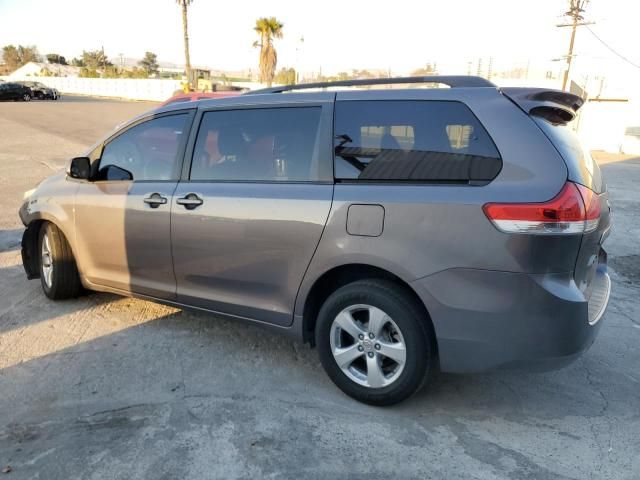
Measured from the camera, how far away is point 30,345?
12.6 ft

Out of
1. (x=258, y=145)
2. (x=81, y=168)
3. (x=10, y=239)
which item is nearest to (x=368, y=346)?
(x=258, y=145)

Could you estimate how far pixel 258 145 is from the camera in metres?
3.50

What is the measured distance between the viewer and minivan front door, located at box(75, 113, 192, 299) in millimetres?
3816

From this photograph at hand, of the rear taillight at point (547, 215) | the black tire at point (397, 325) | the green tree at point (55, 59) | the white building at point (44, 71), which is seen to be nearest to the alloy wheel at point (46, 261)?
the black tire at point (397, 325)

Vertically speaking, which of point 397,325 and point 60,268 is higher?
point 397,325

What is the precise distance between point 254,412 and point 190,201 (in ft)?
4.79

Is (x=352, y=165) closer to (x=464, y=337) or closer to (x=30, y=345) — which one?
(x=464, y=337)

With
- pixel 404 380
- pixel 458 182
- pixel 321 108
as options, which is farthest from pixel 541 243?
pixel 321 108

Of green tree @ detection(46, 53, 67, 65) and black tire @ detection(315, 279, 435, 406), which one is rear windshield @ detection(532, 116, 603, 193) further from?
green tree @ detection(46, 53, 67, 65)

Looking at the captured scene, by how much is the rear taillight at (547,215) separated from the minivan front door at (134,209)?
7.34 ft

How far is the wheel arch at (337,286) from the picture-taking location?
2926mm

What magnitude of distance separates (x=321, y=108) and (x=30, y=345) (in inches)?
106

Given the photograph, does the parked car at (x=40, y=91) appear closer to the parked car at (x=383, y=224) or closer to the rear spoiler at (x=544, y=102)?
the parked car at (x=383, y=224)

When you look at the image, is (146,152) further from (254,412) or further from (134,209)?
(254,412)
